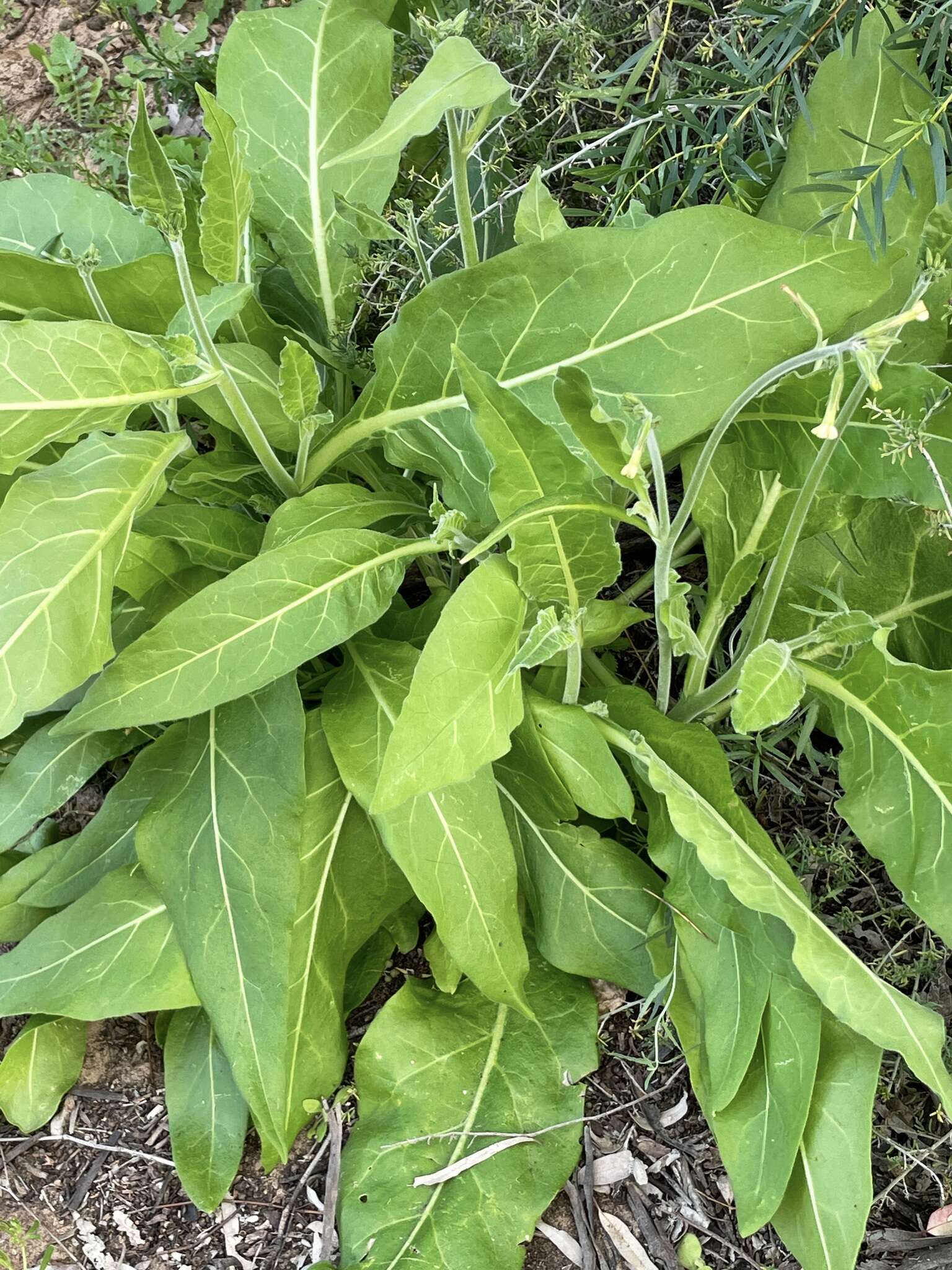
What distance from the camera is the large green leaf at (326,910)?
44.9 inches

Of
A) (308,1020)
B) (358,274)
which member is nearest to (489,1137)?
(308,1020)

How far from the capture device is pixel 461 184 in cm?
100

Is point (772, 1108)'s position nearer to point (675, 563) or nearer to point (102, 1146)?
point (675, 563)

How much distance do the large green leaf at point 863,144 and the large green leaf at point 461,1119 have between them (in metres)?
0.95

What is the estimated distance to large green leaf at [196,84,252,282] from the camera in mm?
935

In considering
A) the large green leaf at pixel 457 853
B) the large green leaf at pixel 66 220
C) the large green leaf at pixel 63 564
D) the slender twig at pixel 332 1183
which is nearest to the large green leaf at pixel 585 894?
the large green leaf at pixel 457 853

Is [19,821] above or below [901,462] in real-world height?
below

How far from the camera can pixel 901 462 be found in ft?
3.24

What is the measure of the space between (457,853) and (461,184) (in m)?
0.67

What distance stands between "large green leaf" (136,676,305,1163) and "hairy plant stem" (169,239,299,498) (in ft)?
0.83

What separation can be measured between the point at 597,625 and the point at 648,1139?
67cm

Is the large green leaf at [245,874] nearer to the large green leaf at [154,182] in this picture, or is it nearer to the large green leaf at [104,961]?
the large green leaf at [104,961]

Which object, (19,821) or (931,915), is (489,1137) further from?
(19,821)

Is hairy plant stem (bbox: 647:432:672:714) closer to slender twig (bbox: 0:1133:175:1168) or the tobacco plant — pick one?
the tobacco plant
